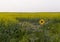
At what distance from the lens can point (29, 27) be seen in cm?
94

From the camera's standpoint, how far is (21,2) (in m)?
1.05

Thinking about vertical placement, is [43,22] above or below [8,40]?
above

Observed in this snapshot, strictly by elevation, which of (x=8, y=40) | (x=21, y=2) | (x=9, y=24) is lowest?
(x=8, y=40)

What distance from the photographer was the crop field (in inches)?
36.3

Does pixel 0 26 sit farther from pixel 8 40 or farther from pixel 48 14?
pixel 48 14

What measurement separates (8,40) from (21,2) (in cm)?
33

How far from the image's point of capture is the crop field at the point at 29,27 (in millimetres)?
921

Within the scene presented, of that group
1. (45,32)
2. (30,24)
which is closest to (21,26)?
(30,24)

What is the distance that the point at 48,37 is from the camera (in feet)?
3.01

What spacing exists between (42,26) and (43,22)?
0.10ft

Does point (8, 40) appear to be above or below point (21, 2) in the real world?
below

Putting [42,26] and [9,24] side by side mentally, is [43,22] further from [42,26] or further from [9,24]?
[9,24]

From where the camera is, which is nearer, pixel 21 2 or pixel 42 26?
pixel 42 26

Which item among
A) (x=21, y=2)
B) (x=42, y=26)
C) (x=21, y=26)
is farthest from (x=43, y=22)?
(x=21, y=2)
